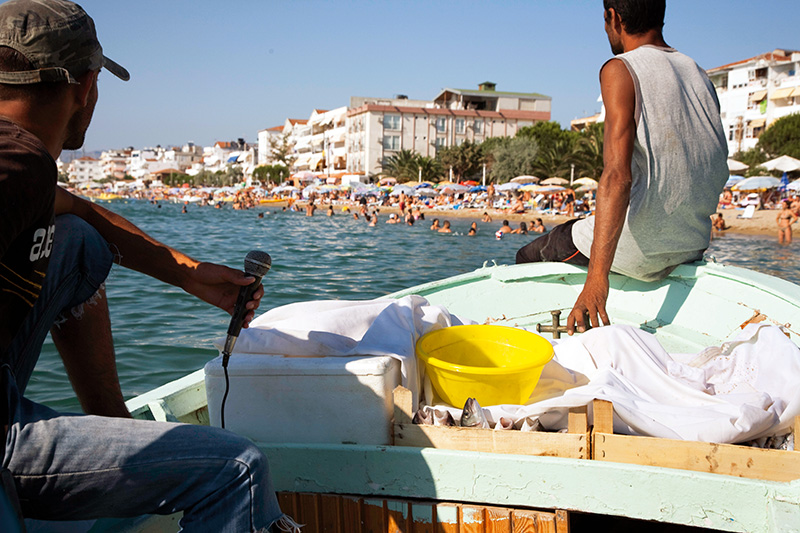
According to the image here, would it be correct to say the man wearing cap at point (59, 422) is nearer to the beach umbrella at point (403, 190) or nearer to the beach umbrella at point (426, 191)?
the beach umbrella at point (403, 190)

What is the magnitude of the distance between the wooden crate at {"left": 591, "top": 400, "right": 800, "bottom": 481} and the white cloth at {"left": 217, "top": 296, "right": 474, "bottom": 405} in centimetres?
54

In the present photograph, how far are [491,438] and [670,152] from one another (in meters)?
1.63

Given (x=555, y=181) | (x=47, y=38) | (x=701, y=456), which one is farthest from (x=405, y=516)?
(x=555, y=181)

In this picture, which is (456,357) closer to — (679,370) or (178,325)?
(679,370)

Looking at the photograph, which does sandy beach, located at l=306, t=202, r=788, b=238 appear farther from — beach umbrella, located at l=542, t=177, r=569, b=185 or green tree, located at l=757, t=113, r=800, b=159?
green tree, located at l=757, t=113, r=800, b=159

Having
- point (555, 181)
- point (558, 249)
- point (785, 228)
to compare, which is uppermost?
point (555, 181)

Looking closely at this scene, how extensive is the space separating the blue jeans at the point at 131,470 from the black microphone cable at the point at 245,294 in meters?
0.39

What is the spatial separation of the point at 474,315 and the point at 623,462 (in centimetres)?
205

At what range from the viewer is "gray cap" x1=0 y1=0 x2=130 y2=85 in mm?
1155

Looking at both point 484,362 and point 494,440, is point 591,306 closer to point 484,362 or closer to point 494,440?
point 484,362

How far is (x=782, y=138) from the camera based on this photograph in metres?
41.1

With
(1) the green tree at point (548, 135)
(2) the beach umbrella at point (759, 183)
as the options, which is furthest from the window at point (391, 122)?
(2) the beach umbrella at point (759, 183)

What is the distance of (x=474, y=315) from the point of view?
357 cm

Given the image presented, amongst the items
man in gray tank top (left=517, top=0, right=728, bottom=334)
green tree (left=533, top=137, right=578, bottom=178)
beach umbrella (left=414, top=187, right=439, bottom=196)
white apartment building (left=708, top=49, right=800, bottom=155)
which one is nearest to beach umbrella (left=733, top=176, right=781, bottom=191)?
green tree (left=533, top=137, right=578, bottom=178)
